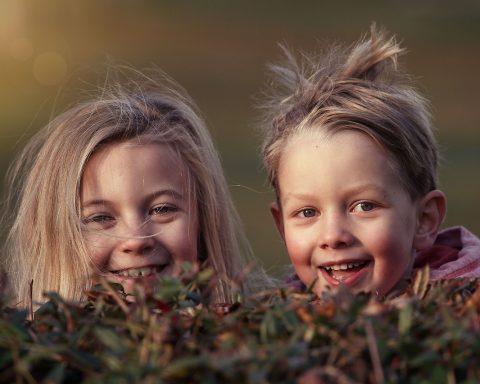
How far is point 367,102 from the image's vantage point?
3229mm

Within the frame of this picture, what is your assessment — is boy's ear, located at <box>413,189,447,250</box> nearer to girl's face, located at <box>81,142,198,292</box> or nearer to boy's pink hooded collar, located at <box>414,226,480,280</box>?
boy's pink hooded collar, located at <box>414,226,480,280</box>

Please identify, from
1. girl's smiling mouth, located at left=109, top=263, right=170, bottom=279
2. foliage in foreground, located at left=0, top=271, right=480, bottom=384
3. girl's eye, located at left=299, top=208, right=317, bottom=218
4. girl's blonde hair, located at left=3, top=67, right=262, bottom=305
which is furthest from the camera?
girl's blonde hair, located at left=3, top=67, right=262, bottom=305

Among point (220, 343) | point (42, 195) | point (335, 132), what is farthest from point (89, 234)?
point (220, 343)

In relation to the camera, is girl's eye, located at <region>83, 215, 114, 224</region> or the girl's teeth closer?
the girl's teeth

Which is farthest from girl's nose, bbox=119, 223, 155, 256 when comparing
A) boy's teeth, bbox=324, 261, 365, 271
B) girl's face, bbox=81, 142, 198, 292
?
boy's teeth, bbox=324, 261, 365, 271

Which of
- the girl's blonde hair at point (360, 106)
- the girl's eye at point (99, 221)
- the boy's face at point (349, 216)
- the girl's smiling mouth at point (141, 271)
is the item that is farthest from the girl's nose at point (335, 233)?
the girl's eye at point (99, 221)

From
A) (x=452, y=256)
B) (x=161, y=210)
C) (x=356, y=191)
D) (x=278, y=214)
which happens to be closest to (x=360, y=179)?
(x=356, y=191)

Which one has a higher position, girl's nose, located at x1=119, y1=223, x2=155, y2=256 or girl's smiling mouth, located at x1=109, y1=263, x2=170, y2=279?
girl's nose, located at x1=119, y1=223, x2=155, y2=256

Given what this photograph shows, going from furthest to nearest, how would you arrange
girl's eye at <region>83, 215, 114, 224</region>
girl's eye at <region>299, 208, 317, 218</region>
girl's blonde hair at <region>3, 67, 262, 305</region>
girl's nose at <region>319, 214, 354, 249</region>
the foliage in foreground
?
girl's blonde hair at <region>3, 67, 262, 305</region>, girl's eye at <region>83, 215, 114, 224</region>, girl's eye at <region>299, 208, 317, 218</region>, girl's nose at <region>319, 214, 354, 249</region>, the foliage in foreground

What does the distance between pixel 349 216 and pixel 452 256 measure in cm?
56

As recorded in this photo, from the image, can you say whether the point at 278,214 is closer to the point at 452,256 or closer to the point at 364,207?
the point at 364,207

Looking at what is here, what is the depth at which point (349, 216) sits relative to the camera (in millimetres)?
3006

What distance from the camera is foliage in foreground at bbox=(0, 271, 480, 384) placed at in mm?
1038

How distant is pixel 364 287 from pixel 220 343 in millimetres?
1917
